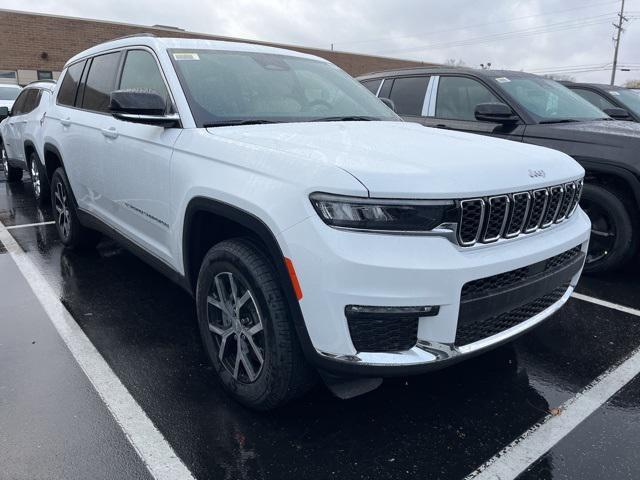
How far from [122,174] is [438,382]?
8.20ft

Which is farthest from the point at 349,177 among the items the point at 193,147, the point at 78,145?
the point at 78,145

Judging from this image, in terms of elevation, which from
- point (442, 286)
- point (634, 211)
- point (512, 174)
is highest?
point (512, 174)

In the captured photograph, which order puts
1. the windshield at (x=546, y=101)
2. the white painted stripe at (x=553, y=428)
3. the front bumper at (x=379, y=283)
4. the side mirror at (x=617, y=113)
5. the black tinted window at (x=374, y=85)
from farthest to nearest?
1. the side mirror at (x=617, y=113)
2. the black tinted window at (x=374, y=85)
3. the windshield at (x=546, y=101)
4. the white painted stripe at (x=553, y=428)
5. the front bumper at (x=379, y=283)

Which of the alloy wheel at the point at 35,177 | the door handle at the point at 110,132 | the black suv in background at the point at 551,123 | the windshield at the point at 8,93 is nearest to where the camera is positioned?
the door handle at the point at 110,132

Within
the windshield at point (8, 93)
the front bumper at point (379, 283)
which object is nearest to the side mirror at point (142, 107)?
the front bumper at point (379, 283)

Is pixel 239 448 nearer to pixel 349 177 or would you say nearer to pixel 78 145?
pixel 349 177

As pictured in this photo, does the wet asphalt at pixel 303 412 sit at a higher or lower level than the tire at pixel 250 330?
lower

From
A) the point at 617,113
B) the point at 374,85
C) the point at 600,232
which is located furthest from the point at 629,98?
the point at 600,232

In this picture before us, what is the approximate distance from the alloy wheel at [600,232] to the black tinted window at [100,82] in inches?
164

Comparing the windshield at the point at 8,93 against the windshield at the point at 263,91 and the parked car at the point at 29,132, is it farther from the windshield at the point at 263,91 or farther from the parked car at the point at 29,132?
the windshield at the point at 263,91

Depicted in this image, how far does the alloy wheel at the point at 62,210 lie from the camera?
506cm

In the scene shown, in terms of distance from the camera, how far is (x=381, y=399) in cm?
281

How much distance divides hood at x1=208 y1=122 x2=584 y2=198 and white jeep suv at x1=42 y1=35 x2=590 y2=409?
0.01m

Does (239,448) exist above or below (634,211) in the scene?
below
